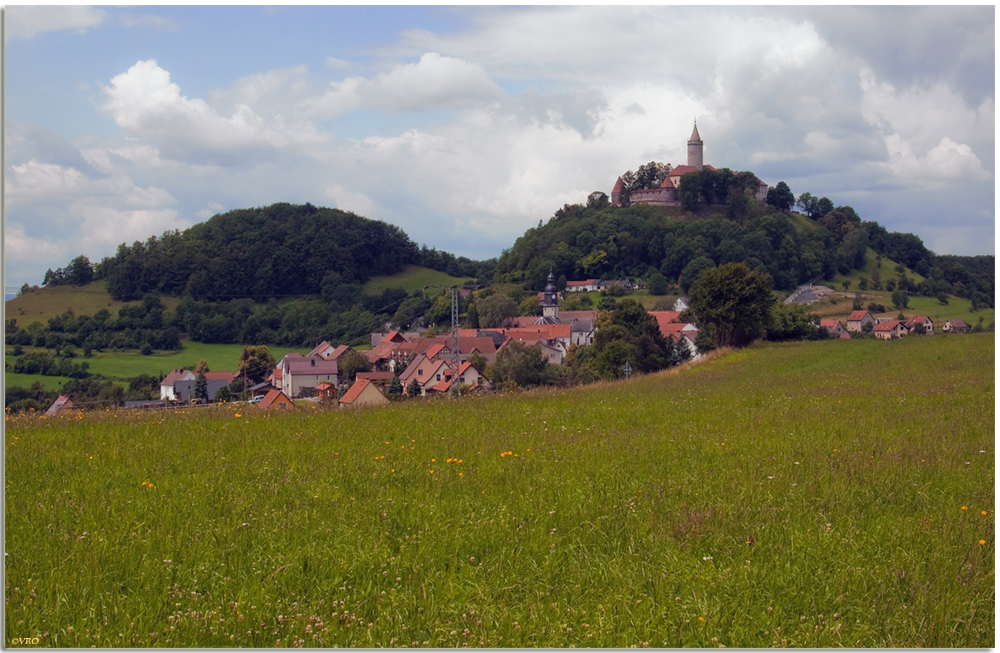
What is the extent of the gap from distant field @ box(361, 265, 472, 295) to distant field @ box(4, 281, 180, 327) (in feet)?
127

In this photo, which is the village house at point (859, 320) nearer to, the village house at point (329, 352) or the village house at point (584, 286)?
the village house at point (584, 286)

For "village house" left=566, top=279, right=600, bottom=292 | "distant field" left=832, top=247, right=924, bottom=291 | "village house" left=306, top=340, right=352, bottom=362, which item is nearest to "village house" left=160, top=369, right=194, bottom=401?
"village house" left=306, top=340, right=352, bottom=362

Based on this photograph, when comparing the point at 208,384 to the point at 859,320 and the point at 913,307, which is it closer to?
the point at 859,320

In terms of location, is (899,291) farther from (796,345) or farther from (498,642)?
(498,642)

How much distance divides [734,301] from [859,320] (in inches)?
3016

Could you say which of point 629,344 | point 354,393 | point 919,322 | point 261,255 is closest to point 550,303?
point 919,322

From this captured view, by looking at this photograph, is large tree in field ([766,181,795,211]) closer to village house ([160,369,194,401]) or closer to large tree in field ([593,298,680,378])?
large tree in field ([593,298,680,378])

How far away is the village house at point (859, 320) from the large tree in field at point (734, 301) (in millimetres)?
71078

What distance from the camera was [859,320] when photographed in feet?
332

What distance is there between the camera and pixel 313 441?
8.52 metres

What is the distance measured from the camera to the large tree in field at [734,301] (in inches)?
1378

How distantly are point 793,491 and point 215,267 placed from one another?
5520 inches

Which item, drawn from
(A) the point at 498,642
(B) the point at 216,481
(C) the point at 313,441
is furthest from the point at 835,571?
(C) the point at 313,441

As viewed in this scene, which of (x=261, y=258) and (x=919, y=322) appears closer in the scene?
(x=919, y=322)
